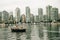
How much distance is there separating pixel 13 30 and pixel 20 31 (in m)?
4.86

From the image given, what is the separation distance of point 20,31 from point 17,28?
2.85 m

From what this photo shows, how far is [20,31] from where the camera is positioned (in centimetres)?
14050

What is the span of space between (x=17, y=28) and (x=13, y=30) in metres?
4.40

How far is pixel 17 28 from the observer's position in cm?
13925

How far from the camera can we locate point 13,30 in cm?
14250
